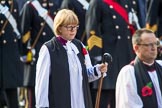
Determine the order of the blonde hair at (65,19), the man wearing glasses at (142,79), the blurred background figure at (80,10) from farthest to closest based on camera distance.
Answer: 1. the blurred background figure at (80,10)
2. the man wearing glasses at (142,79)
3. the blonde hair at (65,19)

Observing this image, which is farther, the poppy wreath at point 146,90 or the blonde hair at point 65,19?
the poppy wreath at point 146,90

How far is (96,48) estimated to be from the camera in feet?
33.4

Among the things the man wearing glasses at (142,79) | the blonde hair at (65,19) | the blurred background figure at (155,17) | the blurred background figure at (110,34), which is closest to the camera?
the blonde hair at (65,19)

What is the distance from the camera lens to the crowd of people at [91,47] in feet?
25.2

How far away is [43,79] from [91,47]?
8.99ft

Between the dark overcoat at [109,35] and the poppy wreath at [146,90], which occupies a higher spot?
the dark overcoat at [109,35]

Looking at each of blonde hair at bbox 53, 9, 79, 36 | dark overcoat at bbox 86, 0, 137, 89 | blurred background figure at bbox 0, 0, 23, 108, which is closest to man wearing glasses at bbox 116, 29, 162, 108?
blonde hair at bbox 53, 9, 79, 36

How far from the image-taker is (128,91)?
7.70 m

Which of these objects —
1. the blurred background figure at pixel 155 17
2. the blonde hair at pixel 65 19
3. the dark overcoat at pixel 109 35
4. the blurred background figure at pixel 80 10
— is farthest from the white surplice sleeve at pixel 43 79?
the blurred background figure at pixel 155 17

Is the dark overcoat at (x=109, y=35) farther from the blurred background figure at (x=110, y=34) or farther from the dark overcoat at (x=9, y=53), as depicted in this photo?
the dark overcoat at (x=9, y=53)

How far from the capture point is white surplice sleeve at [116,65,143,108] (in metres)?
7.66

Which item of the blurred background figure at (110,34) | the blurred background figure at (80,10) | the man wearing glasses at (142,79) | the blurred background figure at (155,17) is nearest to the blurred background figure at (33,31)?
the blurred background figure at (80,10)

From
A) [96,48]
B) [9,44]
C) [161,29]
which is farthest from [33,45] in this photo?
[161,29]

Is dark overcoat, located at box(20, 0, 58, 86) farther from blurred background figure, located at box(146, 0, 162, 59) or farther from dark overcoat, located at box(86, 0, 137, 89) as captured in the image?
blurred background figure, located at box(146, 0, 162, 59)
